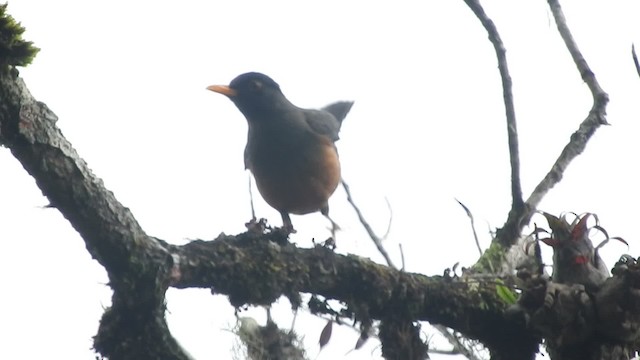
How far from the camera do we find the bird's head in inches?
259

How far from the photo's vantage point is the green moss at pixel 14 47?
2.76m

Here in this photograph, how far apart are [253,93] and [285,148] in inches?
25.6

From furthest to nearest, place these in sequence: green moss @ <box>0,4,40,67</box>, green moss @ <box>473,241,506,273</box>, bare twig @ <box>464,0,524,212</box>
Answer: green moss @ <box>473,241,506,273</box>, bare twig @ <box>464,0,524,212</box>, green moss @ <box>0,4,40,67</box>

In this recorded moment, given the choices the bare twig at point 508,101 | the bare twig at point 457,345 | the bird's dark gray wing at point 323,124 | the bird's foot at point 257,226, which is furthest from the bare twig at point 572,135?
the bird's dark gray wing at point 323,124

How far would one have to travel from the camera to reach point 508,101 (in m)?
4.30

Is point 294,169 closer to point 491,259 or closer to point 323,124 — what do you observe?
point 323,124

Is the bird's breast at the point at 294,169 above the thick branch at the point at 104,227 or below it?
above

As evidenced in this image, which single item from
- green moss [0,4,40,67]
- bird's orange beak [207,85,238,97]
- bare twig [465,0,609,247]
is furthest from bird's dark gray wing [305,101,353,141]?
green moss [0,4,40,67]

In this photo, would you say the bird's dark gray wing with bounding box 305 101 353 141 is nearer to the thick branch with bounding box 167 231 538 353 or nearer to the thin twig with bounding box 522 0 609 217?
the thin twig with bounding box 522 0 609 217

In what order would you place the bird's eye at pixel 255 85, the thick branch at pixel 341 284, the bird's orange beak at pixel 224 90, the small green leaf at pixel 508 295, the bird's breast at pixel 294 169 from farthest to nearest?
the bird's eye at pixel 255 85 < the bird's orange beak at pixel 224 90 < the bird's breast at pixel 294 169 < the small green leaf at pixel 508 295 < the thick branch at pixel 341 284

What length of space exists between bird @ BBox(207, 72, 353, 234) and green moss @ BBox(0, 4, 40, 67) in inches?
124

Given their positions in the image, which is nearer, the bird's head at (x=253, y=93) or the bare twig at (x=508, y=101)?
the bare twig at (x=508, y=101)

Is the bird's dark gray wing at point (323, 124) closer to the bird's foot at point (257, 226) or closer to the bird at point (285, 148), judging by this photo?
the bird at point (285, 148)

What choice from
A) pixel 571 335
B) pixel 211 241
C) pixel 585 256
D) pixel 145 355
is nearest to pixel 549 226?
pixel 585 256
